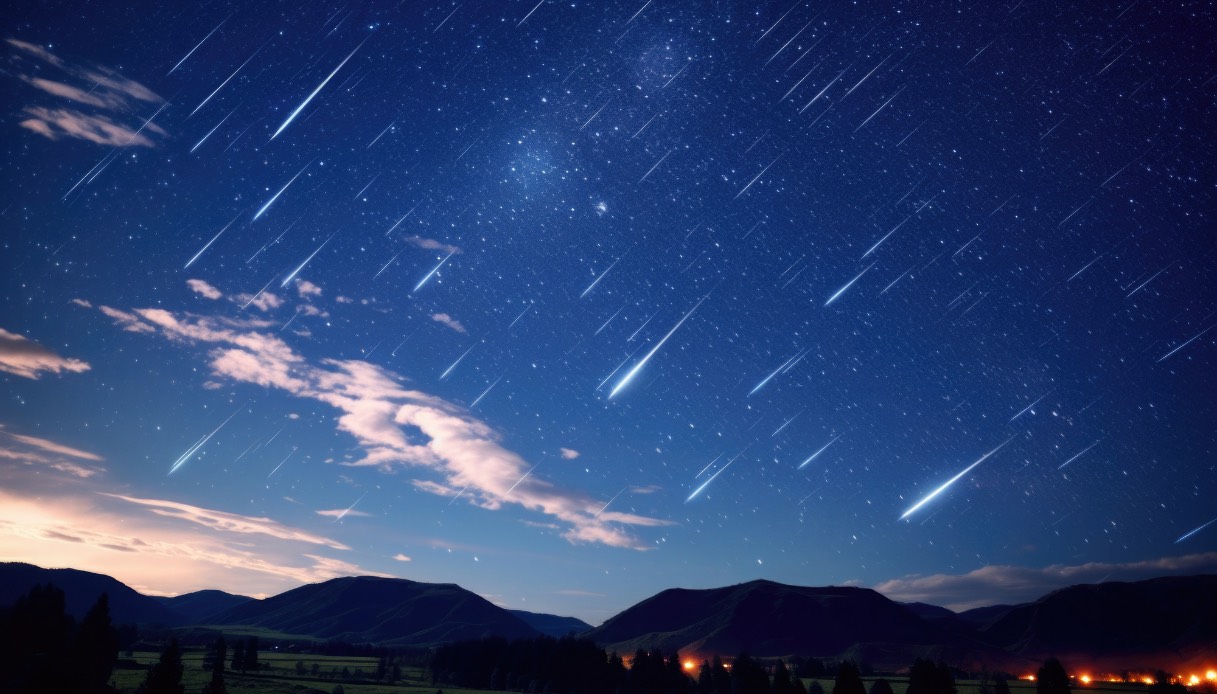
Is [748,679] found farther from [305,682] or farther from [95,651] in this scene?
[95,651]

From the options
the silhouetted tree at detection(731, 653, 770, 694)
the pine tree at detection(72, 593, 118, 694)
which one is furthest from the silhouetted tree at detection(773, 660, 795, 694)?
the pine tree at detection(72, 593, 118, 694)

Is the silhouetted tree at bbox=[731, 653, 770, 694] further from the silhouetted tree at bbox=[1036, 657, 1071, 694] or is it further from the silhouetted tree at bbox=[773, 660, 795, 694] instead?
the silhouetted tree at bbox=[1036, 657, 1071, 694]

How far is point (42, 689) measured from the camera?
4816 centimetres

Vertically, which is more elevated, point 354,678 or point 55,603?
point 55,603

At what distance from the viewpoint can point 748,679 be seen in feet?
407

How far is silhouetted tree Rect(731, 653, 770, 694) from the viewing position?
122 meters

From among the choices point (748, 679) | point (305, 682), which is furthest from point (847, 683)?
point (305, 682)

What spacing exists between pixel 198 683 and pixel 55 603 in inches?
989

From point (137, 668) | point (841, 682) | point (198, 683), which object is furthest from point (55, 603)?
point (841, 682)

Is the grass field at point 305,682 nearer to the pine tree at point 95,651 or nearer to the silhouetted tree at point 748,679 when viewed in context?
the pine tree at point 95,651

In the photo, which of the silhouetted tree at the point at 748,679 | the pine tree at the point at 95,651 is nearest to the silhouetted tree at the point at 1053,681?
the silhouetted tree at the point at 748,679

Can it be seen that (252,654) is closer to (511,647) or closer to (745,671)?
(511,647)

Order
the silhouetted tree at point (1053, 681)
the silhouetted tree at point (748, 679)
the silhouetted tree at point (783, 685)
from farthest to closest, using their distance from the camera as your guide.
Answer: the silhouetted tree at point (748, 679), the silhouetted tree at point (783, 685), the silhouetted tree at point (1053, 681)

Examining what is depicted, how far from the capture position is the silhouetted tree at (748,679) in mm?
122312
